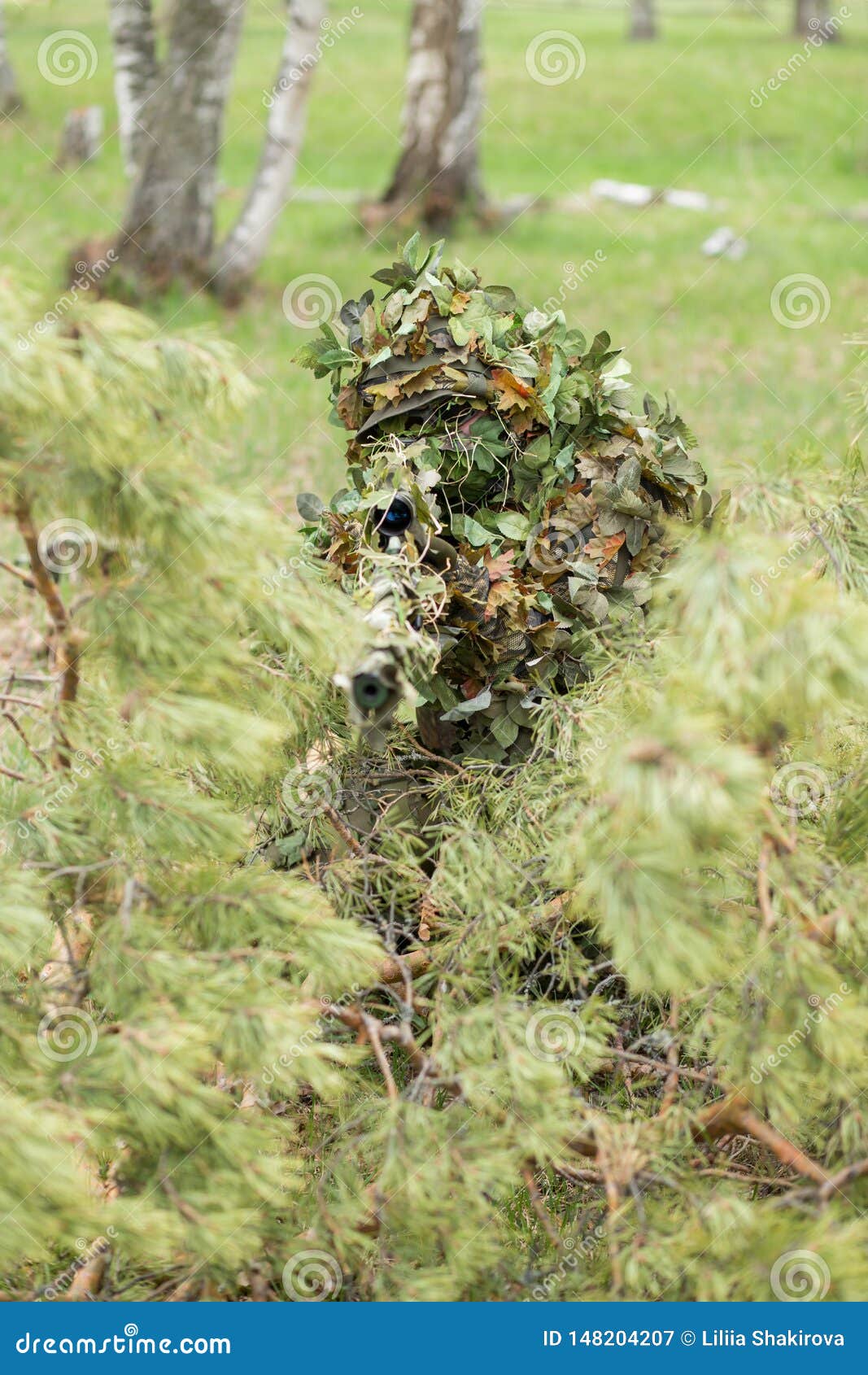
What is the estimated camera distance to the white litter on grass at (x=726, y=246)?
9391 mm

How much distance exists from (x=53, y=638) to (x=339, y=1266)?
34.1 inches

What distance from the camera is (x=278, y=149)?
686 centimetres

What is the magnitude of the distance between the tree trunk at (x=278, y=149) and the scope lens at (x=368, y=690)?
6083 millimetres

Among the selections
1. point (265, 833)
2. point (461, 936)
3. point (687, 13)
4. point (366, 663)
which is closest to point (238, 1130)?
point (461, 936)

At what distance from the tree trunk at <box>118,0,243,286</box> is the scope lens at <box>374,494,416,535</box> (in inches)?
215
